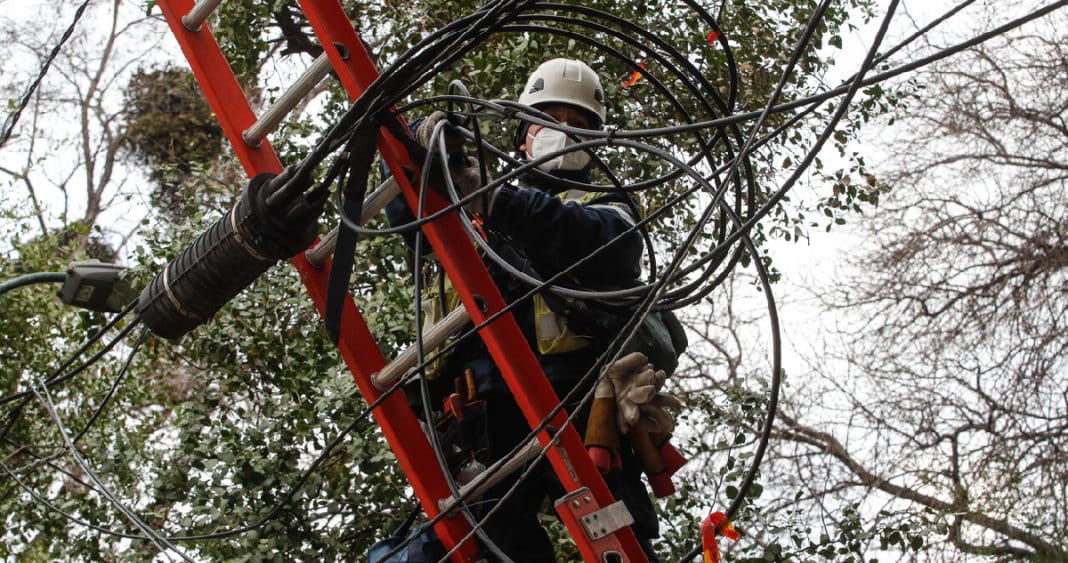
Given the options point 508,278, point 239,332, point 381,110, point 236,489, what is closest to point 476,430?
point 508,278

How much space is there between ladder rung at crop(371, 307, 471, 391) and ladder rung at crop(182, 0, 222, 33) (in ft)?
3.82

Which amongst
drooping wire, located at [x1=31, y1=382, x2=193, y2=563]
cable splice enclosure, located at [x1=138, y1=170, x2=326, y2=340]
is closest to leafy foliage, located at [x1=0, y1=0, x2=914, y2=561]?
drooping wire, located at [x1=31, y1=382, x2=193, y2=563]

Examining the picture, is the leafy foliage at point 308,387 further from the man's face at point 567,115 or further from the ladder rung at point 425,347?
the ladder rung at point 425,347

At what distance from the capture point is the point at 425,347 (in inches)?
132

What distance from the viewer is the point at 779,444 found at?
9.48 m

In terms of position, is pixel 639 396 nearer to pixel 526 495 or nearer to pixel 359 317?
pixel 526 495

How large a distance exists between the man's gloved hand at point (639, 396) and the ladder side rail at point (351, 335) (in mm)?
585

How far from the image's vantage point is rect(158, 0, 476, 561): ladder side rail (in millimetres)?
3469

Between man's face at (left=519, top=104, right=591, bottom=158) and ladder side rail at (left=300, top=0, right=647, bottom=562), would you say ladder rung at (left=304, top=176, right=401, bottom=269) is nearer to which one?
ladder side rail at (left=300, top=0, right=647, bottom=562)

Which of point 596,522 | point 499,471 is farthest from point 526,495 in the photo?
point 596,522

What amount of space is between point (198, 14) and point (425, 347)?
4.04ft

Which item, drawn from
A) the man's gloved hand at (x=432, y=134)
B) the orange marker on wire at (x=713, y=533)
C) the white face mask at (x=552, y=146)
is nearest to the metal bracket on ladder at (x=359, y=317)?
the man's gloved hand at (x=432, y=134)

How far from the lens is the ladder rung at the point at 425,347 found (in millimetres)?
3346

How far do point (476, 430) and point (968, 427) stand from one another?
6038mm
